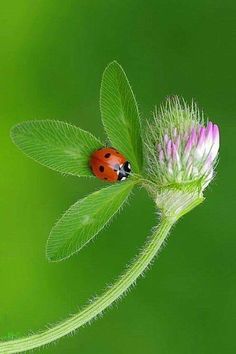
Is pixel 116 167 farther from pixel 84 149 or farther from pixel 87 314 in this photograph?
pixel 87 314

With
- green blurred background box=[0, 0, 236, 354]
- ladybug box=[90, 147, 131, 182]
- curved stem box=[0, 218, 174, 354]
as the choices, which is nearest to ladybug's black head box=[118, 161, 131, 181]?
ladybug box=[90, 147, 131, 182]

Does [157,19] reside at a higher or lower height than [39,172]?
higher

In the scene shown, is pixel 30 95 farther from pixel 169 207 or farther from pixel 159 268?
pixel 169 207

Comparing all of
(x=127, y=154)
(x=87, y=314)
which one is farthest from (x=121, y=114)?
(x=87, y=314)

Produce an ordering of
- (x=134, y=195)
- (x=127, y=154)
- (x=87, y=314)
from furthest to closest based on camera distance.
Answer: (x=134, y=195), (x=127, y=154), (x=87, y=314)

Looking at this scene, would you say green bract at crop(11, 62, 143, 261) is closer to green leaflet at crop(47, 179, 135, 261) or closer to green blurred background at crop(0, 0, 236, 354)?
green leaflet at crop(47, 179, 135, 261)

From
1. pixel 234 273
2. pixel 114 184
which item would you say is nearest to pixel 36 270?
pixel 234 273
